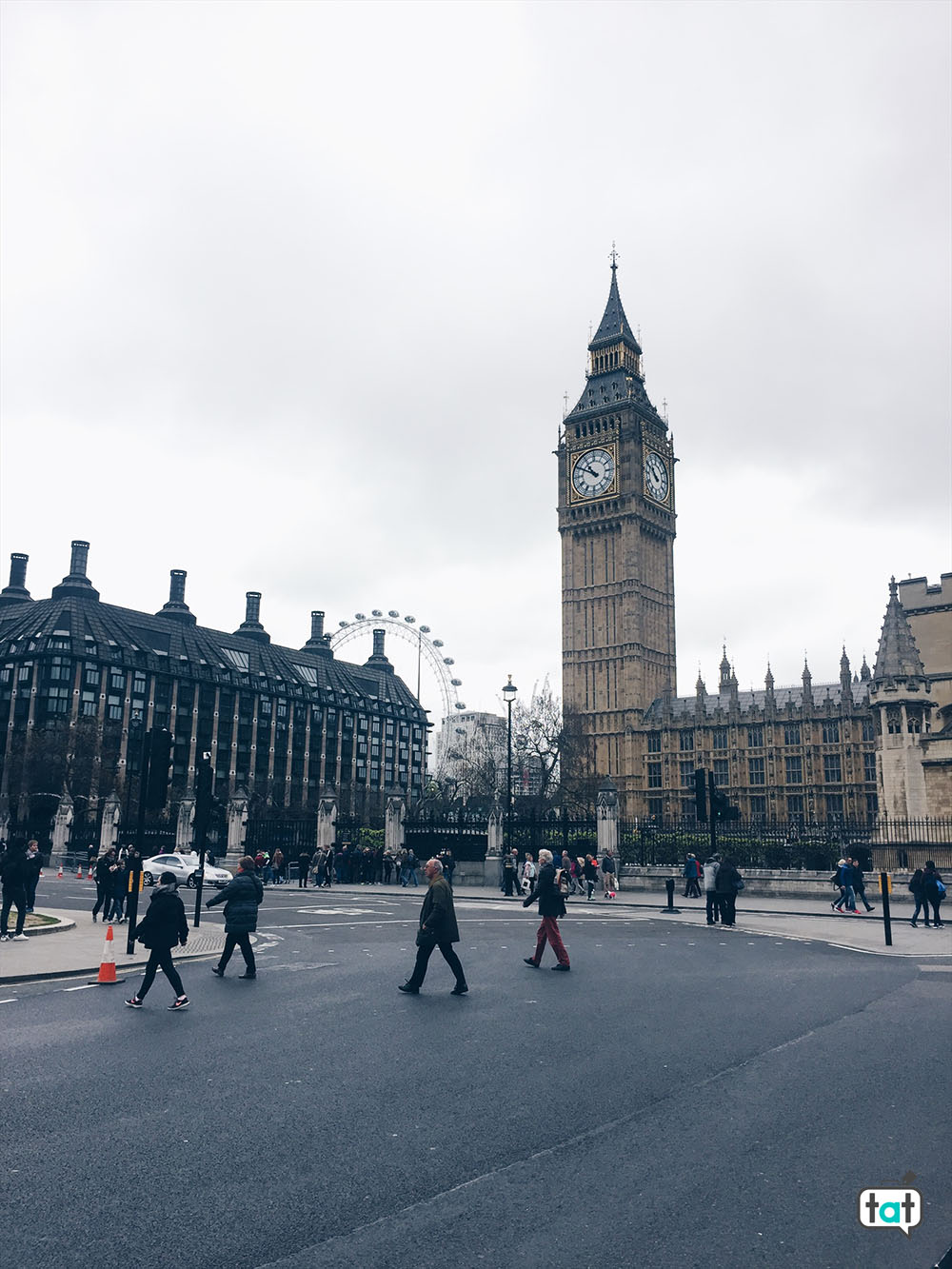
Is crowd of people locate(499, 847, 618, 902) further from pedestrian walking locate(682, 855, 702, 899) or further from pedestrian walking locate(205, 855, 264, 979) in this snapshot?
pedestrian walking locate(205, 855, 264, 979)

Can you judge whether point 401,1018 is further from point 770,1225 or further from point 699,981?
point 770,1225

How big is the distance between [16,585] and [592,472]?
2646 inches

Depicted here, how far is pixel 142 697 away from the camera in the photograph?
101 m

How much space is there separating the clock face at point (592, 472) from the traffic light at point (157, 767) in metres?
88.4

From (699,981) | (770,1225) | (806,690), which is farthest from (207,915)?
(806,690)

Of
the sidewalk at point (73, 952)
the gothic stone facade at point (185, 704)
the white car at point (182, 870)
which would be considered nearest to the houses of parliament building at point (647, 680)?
the gothic stone facade at point (185, 704)

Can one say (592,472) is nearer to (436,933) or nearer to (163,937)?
(436,933)

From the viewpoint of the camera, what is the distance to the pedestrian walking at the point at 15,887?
17.1 m

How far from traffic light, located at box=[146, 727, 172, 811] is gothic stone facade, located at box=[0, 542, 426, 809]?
173ft

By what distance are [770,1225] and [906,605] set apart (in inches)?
1810

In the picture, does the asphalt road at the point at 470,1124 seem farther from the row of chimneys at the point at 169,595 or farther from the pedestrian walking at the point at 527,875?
the row of chimneys at the point at 169,595

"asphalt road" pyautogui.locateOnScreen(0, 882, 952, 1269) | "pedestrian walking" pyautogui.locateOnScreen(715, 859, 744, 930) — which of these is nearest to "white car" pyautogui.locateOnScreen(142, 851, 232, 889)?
"pedestrian walking" pyautogui.locateOnScreen(715, 859, 744, 930)

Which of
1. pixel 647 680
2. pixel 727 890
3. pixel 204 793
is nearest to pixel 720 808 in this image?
pixel 727 890

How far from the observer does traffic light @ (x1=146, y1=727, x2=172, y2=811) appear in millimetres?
16672
